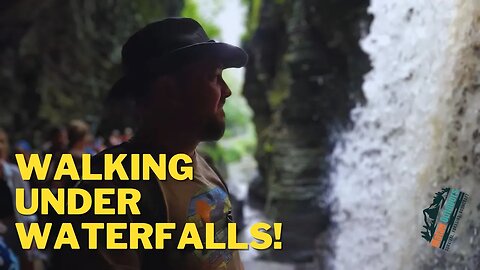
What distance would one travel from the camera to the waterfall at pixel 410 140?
2.53m

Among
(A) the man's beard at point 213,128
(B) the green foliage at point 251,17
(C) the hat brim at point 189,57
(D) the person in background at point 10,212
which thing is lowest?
(A) the man's beard at point 213,128

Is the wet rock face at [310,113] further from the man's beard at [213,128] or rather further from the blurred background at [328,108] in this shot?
the man's beard at [213,128]

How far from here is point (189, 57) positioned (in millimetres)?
1480

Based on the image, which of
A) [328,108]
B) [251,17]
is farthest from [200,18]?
[328,108]

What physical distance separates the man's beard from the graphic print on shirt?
0.63 ft

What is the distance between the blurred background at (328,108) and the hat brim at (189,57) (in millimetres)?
79

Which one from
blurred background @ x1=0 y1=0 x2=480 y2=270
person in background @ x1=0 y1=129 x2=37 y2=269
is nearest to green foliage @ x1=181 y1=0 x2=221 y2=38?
blurred background @ x1=0 y1=0 x2=480 y2=270

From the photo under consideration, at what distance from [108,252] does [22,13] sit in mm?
10509

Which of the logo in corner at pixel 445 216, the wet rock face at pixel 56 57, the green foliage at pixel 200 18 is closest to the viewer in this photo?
the logo in corner at pixel 445 216

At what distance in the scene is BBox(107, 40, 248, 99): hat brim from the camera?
1.47m

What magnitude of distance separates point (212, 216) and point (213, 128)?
31cm

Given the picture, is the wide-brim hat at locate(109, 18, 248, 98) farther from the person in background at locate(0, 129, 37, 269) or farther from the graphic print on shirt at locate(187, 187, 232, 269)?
the person in background at locate(0, 129, 37, 269)

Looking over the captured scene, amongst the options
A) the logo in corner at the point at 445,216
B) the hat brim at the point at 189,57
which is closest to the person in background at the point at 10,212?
the hat brim at the point at 189,57

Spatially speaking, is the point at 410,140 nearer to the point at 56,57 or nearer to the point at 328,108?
the point at 328,108
